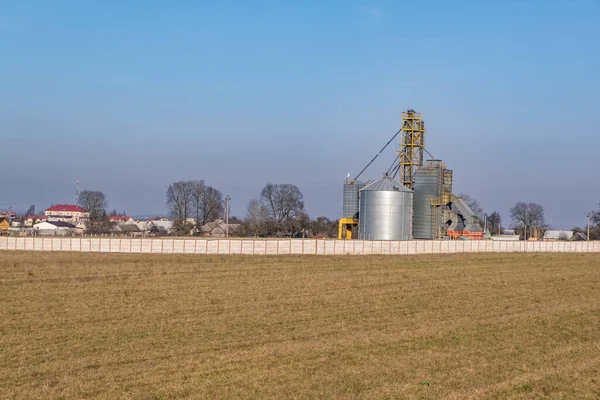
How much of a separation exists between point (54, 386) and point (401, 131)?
6627 cm

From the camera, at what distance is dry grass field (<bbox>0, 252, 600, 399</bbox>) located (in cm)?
1398

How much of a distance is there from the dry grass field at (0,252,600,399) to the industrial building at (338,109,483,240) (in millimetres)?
30138

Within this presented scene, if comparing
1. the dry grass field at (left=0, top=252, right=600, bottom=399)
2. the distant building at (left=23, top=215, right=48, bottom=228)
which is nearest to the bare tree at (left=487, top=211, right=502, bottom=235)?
the distant building at (left=23, top=215, right=48, bottom=228)

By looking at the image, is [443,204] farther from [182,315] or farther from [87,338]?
[87,338]

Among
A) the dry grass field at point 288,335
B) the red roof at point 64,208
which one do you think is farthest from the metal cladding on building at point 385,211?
the red roof at point 64,208

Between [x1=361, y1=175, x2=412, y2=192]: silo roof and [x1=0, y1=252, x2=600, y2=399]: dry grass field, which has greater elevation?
[x1=361, y1=175, x2=412, y2=192]: silo roof

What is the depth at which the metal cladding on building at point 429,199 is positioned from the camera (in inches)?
2879

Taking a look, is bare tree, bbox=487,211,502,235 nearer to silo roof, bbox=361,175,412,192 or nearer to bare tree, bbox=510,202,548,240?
bare tree, bbox=510,202,548,240

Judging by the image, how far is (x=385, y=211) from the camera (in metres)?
68.6

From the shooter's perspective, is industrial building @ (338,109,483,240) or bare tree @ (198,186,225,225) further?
bare tree @ (198,186,225,225)

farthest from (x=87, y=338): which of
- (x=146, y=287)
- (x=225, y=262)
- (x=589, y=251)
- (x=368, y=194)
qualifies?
(x=589, y=251)

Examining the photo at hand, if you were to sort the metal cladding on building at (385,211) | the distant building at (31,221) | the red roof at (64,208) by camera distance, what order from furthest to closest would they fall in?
1. the red roof at (64,208)
2. the distant building at (31,221)
3. the metal cladding on building at (385,211)

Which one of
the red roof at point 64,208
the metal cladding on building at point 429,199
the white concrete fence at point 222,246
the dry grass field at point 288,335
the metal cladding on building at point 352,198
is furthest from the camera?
the red roof at point 64,208

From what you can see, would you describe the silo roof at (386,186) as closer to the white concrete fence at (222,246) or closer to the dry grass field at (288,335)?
the white concrete fence at (222,246)
